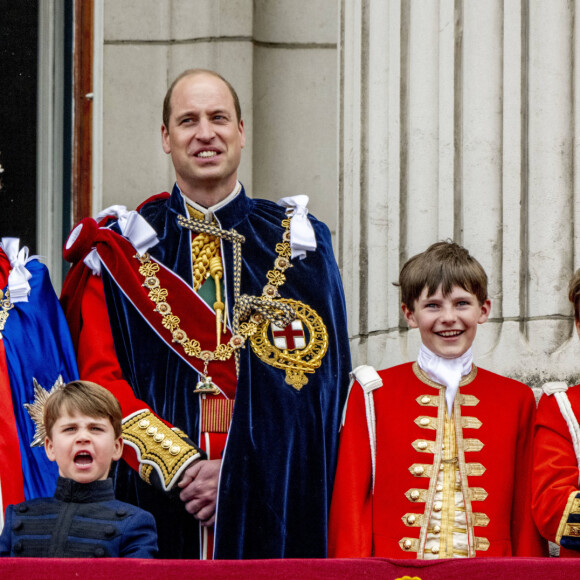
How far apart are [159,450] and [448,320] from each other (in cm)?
87

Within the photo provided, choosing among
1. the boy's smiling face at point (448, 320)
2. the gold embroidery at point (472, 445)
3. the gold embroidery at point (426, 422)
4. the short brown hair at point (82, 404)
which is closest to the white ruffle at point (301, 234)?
the boy's smiling face at point (448, 320)

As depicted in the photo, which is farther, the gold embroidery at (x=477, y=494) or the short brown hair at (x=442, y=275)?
the short brown hair at (x=442, y=275)

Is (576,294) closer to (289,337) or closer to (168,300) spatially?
(289,337)

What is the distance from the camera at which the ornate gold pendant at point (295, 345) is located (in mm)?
4289

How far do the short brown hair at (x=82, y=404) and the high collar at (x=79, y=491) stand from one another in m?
0.16

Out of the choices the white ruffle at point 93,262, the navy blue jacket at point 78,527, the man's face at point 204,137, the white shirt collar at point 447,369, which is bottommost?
the navy blue jacket at point 78,527

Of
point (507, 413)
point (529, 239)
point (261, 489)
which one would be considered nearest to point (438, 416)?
point (507, 413)

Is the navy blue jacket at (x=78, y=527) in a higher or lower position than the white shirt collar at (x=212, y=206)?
lower

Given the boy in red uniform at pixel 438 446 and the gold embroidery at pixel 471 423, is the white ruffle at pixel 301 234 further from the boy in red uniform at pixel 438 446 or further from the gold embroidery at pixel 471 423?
the gold embroidery at pixel 471 423

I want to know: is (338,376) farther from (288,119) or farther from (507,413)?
(288,119)

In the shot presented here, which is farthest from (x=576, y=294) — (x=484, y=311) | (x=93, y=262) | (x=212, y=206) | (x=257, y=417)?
(x=93, y=262)

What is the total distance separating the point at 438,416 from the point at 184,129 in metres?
1.17

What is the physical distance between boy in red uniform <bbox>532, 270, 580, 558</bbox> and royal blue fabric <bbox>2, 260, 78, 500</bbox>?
133 cm

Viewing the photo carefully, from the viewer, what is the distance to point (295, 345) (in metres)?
4.33
